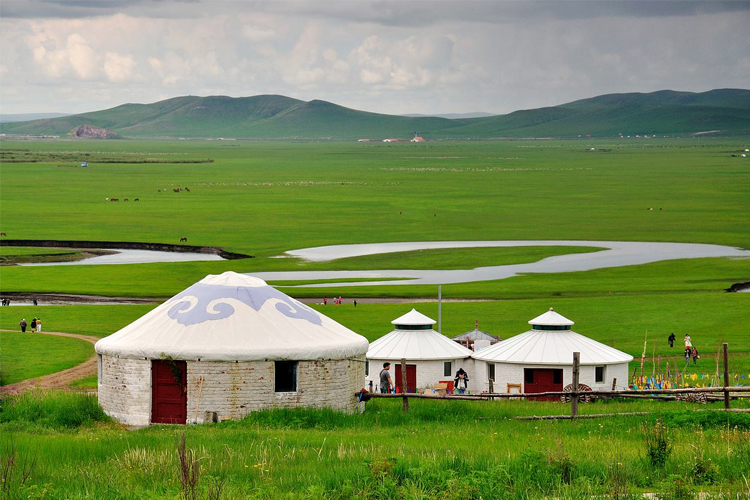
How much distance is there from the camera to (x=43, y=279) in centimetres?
7438

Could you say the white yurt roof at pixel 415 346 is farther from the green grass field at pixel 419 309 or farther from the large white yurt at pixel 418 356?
the green grass field at pixel 419 309

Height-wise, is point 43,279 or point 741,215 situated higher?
point 741,215

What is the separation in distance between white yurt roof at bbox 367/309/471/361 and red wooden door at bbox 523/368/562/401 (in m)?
2.86

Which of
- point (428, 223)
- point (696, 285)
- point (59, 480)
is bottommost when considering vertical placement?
point (59, 480)

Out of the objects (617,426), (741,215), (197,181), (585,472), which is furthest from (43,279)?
(197,181)

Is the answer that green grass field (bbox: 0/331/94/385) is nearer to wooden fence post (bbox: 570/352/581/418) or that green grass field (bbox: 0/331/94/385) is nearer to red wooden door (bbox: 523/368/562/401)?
red wooden door (bbox: 523/368/562/401)

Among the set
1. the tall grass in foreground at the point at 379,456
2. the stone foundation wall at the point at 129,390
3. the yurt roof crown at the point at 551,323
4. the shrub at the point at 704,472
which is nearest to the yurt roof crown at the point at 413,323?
the yurt roof crown at the point at 551,323

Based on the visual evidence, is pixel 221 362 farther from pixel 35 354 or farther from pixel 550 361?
pixel 35 354

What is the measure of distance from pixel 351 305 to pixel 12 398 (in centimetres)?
3223

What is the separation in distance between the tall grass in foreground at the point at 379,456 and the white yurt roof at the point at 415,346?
1137 centimetres

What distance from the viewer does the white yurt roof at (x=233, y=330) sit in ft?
98.2

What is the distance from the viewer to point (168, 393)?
3034 cm

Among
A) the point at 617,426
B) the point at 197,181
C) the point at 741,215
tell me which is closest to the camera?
the point at 617,426

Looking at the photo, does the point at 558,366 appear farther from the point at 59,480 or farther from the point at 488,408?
the point at 59,480
